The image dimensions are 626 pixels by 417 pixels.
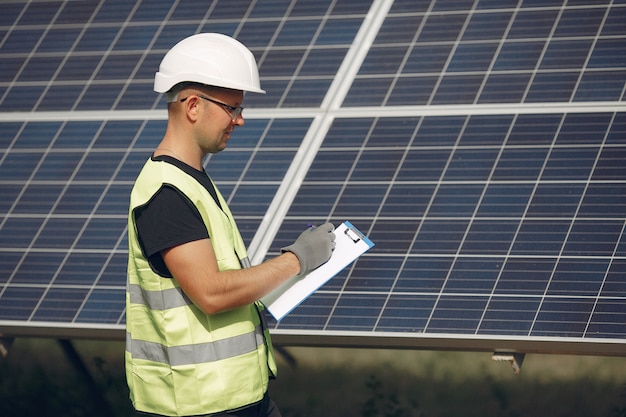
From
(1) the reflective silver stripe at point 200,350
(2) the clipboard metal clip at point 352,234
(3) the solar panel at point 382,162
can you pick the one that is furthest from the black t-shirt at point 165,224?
(3) the solar panel at point 382,162

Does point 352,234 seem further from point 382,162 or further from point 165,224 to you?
point 382,162

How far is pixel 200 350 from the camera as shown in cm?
425

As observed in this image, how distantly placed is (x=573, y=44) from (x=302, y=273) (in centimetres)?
519

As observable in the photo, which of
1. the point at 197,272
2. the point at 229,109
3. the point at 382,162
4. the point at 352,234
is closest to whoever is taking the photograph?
the point at 197,272

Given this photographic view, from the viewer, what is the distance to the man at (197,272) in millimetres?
4098

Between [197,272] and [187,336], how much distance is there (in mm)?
321

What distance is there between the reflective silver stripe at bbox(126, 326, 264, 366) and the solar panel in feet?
10.2

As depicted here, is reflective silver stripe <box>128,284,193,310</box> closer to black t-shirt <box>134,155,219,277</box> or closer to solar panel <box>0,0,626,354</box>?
black t-shirt <box>134,155,219,277</box>

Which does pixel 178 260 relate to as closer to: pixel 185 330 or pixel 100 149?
pixel 185 330

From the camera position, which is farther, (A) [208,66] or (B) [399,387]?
(B) [399,387]

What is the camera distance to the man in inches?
161

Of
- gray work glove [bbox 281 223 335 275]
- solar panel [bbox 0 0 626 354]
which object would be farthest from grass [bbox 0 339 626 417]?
gray work glove [bbox 281 223 335 275]

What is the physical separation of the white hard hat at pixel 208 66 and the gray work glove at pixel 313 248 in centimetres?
63

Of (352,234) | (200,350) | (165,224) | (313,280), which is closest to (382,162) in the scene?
(352,234)
